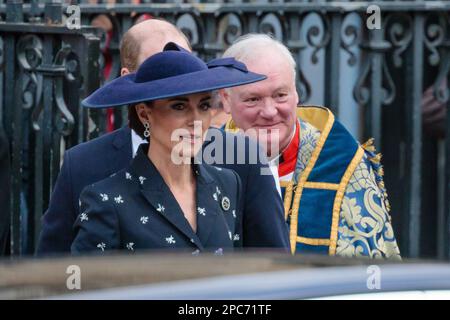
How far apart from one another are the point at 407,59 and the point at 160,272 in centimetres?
399

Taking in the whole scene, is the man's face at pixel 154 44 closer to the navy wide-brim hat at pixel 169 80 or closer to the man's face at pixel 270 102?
the man's face at pixel 270 102

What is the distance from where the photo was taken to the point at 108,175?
4461 mm

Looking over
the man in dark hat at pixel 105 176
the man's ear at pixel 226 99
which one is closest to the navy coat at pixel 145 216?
the man in dark hat at pixel 105 176

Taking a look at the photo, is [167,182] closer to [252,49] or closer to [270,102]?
[270,102]

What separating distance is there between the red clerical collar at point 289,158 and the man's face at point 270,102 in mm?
27

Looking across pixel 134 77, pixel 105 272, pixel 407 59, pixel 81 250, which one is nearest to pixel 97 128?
pixel 407 59

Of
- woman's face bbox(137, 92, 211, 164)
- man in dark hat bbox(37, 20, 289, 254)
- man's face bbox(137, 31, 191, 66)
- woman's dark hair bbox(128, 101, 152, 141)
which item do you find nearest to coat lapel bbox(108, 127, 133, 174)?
man in dark hat bbox(37, 20, 289, 254)

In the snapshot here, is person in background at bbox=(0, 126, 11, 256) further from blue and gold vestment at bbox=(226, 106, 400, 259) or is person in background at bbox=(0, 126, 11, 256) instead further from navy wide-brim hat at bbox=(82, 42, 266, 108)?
navy wide-brim hat at bbox=(82, 42, 266, 108)

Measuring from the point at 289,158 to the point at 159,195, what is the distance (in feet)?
4.03

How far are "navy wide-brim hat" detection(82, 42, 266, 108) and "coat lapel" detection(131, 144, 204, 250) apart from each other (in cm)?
19

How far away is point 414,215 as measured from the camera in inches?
255

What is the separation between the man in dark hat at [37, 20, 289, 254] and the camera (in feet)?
13.9

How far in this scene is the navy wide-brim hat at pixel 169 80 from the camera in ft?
13.1

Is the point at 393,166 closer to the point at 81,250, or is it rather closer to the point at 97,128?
→ the point at 97,128
